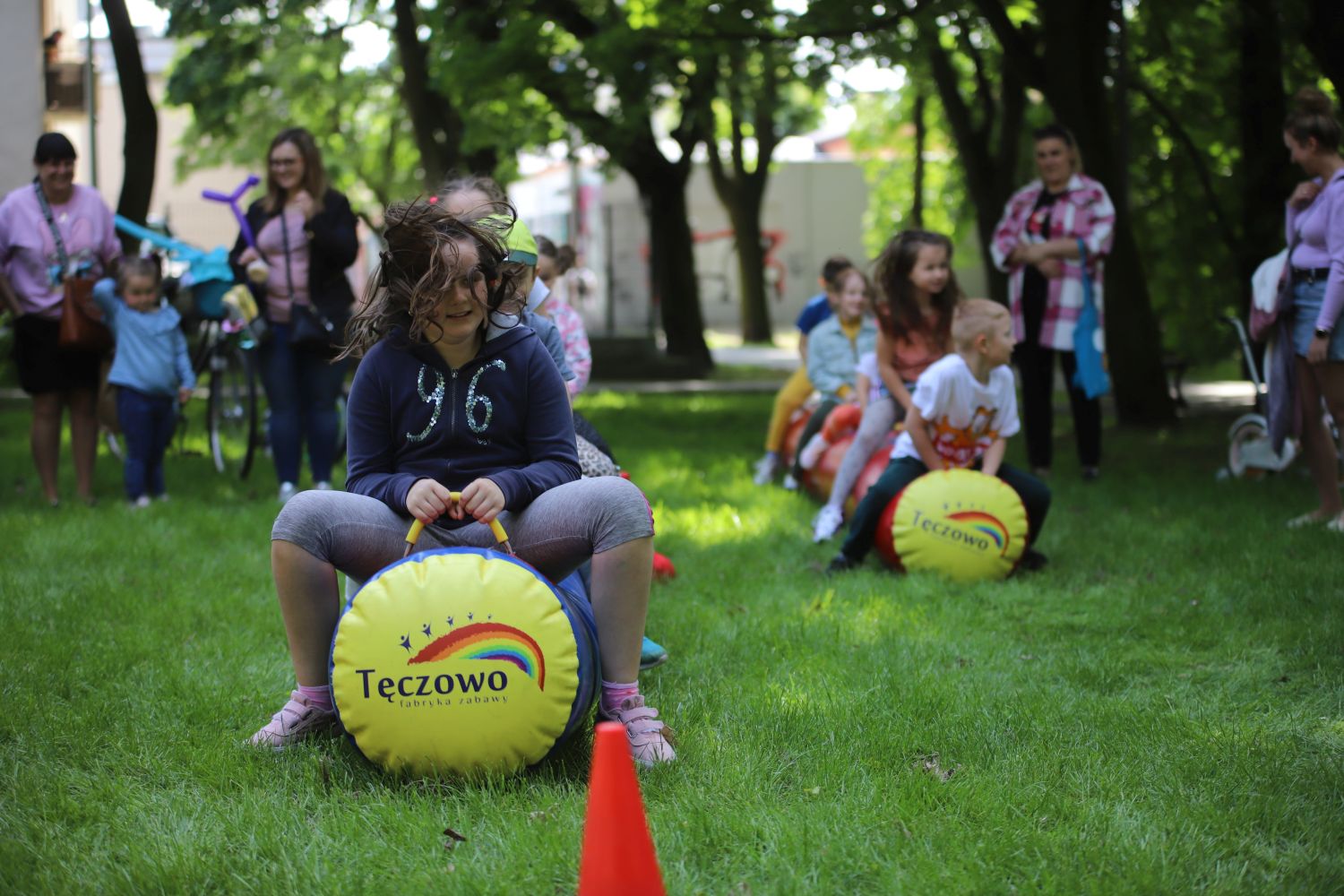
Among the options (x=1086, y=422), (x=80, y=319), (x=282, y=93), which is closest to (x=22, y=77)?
(x=80, y=319)

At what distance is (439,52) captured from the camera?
16.2 m

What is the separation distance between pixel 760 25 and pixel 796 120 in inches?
720

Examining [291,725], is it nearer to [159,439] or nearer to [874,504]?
[874,504]

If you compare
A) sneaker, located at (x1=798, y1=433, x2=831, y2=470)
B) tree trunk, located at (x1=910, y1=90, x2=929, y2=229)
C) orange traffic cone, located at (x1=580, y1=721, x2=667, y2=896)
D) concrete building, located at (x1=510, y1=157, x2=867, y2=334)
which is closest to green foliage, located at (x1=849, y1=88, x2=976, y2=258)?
tree trunk, located at (x1=910, y1=90, x2=929, y2=229)

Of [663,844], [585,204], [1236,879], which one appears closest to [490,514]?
[663,844]

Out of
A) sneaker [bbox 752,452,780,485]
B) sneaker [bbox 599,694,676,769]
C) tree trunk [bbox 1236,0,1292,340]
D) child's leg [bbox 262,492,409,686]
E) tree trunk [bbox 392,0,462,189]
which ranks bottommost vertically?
sneaker [bbox 752,452,780,485]

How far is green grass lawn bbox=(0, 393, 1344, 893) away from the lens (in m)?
3.31

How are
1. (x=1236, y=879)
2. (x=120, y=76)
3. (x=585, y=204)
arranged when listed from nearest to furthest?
(x=1236, y=879)
(x=120, y=76)
(x=585, y=204)

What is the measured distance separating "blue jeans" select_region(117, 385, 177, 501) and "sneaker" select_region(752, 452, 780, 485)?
395 centimetres

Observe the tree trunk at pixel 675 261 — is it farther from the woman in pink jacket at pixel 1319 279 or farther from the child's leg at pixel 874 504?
the child's leg at pixel 874 504

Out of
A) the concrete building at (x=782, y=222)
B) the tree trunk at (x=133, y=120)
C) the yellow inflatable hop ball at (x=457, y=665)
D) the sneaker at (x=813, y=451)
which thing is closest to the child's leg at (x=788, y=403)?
the sneaker at (x=813, y=451)

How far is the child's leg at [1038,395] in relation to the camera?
982 centimetres

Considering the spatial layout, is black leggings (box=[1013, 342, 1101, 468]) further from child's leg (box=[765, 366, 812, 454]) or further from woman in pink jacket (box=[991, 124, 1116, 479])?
child's leg (box=[765, 366, 812, 454])

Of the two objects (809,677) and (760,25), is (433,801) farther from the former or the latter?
(760,25)
